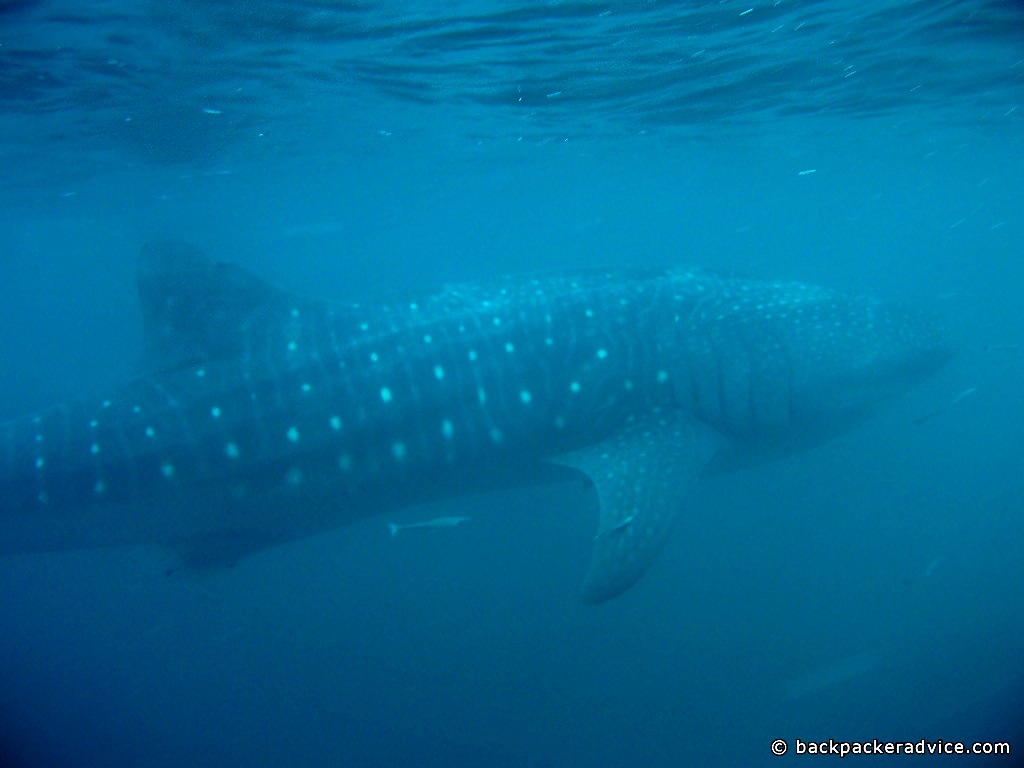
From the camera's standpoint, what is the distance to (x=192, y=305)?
18.9 ft

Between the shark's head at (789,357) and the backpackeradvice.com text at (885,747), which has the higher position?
the shark's head at (789,357)

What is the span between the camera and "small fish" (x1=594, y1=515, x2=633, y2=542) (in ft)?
17.5

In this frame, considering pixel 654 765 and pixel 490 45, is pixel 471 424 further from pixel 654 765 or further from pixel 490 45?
pixel 490 45

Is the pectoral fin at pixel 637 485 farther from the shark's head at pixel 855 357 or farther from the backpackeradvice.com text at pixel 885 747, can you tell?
the backpackeradvice.com text at pixel 885 747

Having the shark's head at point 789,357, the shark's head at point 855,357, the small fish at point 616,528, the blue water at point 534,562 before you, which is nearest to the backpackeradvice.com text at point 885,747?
the blue water at point 534,562

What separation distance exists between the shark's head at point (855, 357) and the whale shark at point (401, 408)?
0.03 meters

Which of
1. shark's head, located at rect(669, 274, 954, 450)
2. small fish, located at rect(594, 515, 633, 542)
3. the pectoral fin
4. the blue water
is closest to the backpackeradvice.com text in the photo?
the blue water

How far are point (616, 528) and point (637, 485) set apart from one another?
503 millimetres

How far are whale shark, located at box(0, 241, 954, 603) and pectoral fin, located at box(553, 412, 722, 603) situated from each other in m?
0.02

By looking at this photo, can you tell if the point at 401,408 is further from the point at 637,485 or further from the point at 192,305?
the point at 637,485

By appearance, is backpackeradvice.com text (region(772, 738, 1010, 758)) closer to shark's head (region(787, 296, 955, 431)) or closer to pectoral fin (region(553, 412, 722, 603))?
shark's head (region(787, 296, 955, 431))

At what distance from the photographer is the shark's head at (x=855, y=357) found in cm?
662

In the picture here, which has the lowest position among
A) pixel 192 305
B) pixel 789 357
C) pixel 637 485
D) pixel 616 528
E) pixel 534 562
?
pixel 534 562

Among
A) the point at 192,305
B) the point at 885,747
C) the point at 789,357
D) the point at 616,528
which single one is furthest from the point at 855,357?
the point at 192,305
